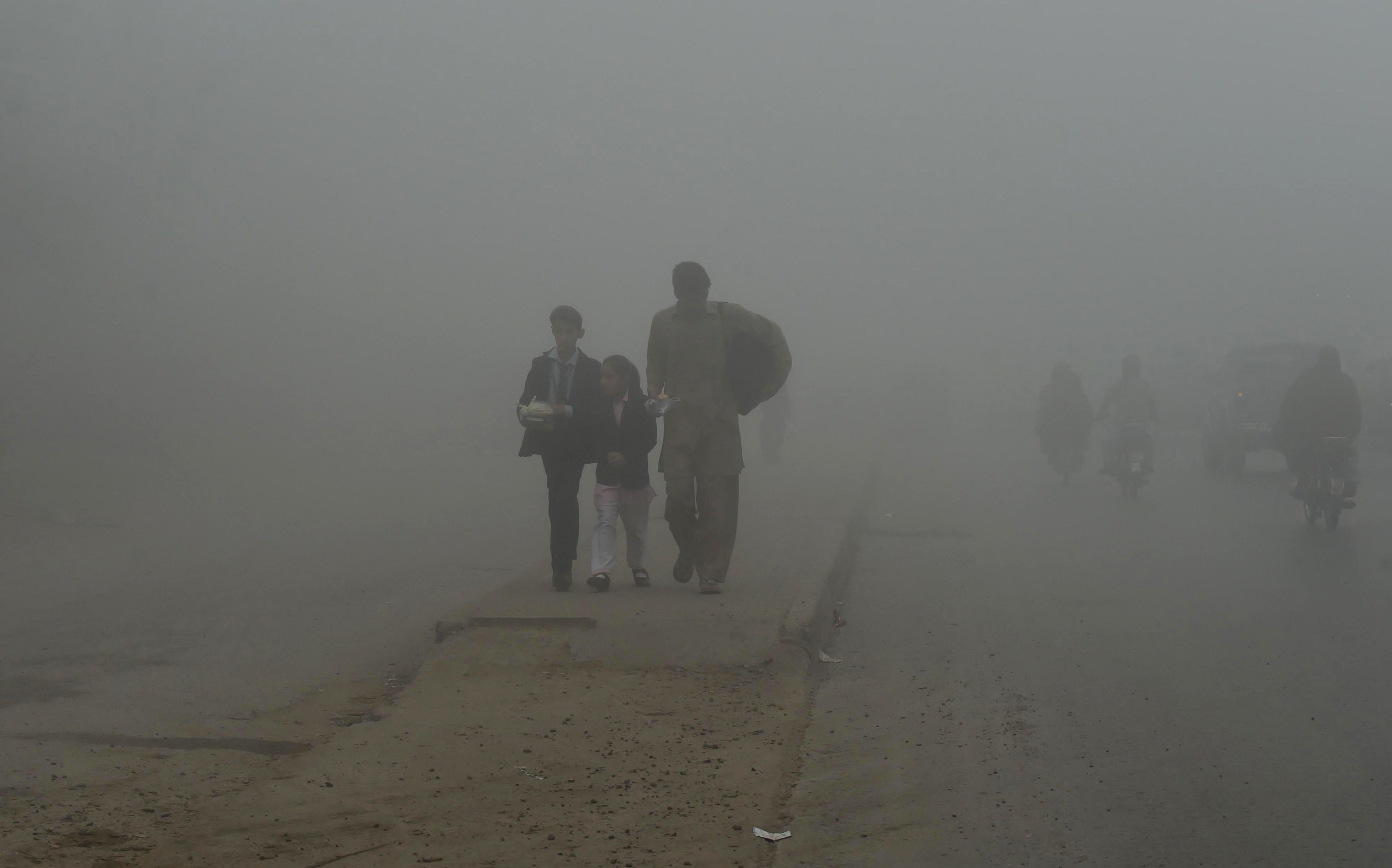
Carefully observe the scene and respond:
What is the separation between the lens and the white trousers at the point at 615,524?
24.6 ft

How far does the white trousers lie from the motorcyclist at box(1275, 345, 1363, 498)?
7.88 m

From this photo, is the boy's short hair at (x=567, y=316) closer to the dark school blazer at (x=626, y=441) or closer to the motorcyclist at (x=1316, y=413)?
the dark school blazer at (x=626, y=441)

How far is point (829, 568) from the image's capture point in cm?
855

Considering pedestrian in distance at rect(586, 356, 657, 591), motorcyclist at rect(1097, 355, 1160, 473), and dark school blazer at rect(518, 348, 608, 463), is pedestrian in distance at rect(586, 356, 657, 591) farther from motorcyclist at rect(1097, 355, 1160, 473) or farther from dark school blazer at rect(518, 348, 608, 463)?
motorcyclist at rect(1097, 355, 1160, 473)

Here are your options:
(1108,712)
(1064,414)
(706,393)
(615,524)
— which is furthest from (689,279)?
(1064,414)

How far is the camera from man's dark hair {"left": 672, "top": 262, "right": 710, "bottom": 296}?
23.9ft

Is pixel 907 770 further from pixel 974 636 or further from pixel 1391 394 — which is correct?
pixel 1391 394

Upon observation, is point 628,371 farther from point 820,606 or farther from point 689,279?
point 820,606

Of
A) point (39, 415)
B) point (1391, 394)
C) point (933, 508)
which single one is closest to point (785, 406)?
point (933, 508)

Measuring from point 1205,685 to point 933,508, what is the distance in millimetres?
9719

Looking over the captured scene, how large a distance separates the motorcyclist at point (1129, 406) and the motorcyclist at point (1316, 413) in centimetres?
368

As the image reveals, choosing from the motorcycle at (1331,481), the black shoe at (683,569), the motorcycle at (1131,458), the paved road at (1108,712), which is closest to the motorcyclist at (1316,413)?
the motorcycle at (1331,481)

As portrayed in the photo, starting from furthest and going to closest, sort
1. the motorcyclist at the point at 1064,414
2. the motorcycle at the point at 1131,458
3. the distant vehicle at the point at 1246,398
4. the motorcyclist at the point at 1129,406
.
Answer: the distant vehicle at the point at 1246,398 → the motorcyclist at the point at 1064,414 → the motorcyclist at the point at 1129,406 → the motorcycle at the point at 1131,458

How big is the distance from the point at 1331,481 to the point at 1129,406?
16.5 feet
